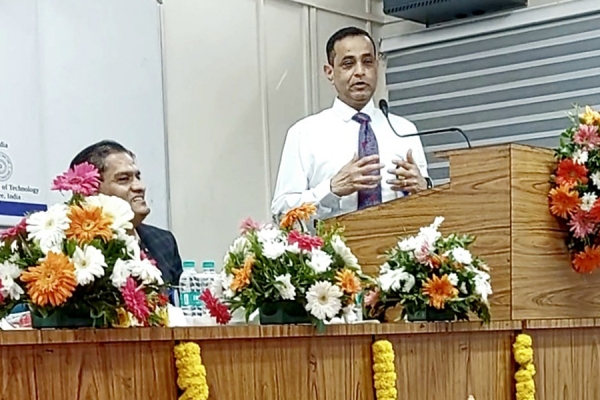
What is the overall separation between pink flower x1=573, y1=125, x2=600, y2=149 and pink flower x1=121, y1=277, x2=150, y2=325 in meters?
1.45

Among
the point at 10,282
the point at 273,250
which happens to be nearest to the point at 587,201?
the point at 273,250

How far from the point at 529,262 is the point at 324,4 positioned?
2.70 metres

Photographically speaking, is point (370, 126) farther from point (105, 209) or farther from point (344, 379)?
point (105, 209)

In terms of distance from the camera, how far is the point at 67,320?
1.85 metres

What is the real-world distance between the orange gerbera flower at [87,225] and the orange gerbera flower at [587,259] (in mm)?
1433

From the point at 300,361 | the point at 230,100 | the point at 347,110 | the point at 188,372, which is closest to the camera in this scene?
the point at 188,372

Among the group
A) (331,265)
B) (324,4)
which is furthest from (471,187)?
(324,4)

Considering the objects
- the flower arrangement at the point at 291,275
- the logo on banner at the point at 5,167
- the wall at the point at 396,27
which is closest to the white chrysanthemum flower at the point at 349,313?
the flower arrangement at the point at 291,275

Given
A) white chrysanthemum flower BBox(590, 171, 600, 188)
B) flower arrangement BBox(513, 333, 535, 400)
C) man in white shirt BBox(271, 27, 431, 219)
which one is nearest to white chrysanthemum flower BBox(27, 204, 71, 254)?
man in white shirt BBox(271, 27, 431, 219)

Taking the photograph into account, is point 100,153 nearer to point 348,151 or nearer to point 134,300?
point 348,151

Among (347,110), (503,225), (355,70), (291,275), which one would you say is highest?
(355,70)

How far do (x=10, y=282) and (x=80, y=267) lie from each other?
0.13 meters

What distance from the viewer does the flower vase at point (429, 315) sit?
2.55 metres

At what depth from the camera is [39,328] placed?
185cm
